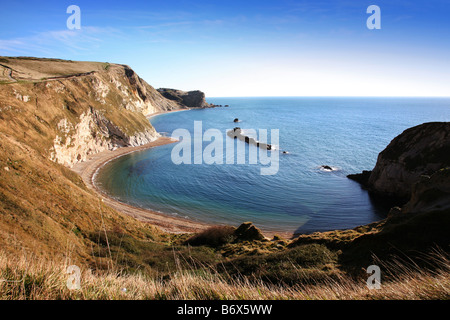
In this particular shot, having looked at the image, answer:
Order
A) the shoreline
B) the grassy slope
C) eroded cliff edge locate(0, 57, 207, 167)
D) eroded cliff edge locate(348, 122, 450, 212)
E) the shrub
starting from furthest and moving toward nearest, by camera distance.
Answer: eroded cliff edge locate(0, 57, 207, 167) → eroded cliff edge locate(348, 122, 450, 212) → the shoreline → the shrub → the grassy slope

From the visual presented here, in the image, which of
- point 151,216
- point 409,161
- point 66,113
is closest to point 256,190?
point 151,216

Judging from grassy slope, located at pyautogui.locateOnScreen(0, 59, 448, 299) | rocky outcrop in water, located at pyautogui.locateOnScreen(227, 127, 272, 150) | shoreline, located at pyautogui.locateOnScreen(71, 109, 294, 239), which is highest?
rocky outcrop in water, located at pyautogui.locateOnScreen(227, 127, 272, 150)

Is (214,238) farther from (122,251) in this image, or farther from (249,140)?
(249,140)

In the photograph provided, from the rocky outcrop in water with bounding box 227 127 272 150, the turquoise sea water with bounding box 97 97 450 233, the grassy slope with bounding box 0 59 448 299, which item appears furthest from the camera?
the rocky outcrop in water with bounding box 227 127 272 150

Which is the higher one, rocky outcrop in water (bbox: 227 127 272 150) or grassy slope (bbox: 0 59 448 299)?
rocky outcrop in water (bbox: 227 127 272 150)

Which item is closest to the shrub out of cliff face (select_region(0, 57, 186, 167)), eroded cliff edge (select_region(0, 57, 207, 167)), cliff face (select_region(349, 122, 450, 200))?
cliff face (select_region(349, 122, 450, 200))

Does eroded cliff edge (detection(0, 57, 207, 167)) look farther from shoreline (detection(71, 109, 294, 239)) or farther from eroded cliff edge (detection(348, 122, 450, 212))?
eroded cliff edge (detection(348, 122, 450, 212))
